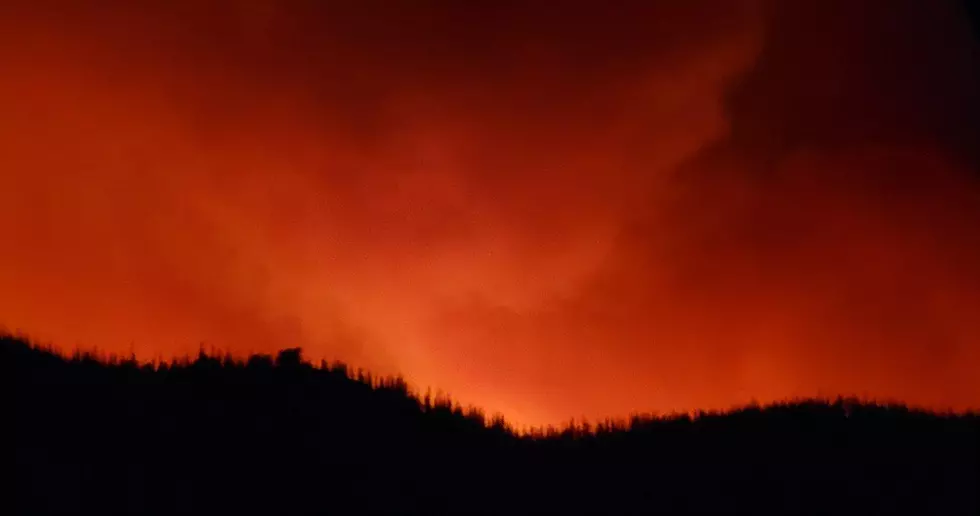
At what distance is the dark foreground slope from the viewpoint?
5.72m

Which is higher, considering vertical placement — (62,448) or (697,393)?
(697,393)

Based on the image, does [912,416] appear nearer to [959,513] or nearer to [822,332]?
[959,513]

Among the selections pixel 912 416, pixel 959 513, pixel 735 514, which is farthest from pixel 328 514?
pixel 912 416

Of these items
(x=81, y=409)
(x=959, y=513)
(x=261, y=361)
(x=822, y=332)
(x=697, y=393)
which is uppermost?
(x=822, y=332)

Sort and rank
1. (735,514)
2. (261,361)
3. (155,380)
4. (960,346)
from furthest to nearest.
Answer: (960,346)
(261,361)
(155,380)
(735,514)

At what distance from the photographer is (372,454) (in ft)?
21.1

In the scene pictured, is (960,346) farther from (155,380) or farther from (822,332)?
(155,380)

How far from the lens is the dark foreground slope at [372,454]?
18.8 ft

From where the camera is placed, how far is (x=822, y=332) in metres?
21.2

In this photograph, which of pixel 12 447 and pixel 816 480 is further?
pixel 816 480

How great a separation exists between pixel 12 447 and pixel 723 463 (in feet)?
15.9

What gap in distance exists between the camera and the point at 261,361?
24.1 ft

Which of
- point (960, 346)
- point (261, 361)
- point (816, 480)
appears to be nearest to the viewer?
point (816, 480)

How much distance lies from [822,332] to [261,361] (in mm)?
16960
